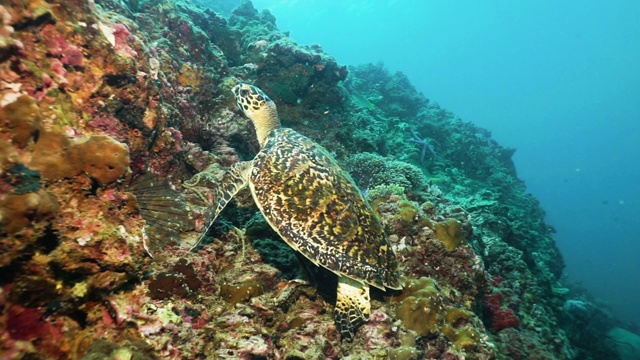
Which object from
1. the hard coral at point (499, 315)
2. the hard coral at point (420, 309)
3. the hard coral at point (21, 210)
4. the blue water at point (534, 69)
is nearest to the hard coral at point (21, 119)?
the hard coral at point (21, 210)

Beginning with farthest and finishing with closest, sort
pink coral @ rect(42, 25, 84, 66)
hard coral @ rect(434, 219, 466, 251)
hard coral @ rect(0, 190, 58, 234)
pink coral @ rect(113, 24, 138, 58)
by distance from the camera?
1. hard coral @ rect(434, 219, 466, 251)
2. pink coral @ rect(113, 24, 138, 58)
3. pink coral @ rect(42, 25, 84, 66)
4. hard coral @ rect(0, 190, 58, 234)

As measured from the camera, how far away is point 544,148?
130250mm

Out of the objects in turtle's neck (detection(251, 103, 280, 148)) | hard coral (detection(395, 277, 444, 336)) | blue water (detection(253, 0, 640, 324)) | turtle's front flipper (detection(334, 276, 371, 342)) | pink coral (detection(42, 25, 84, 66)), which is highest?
blue water (detection(253, 0, 640, 324))

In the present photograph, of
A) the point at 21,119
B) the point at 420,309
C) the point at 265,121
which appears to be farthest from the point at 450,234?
the point at 21,119

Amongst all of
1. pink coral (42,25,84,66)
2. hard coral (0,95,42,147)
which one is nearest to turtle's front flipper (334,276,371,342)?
hard coral (0,95,42,147)

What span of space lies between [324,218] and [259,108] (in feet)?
9.11

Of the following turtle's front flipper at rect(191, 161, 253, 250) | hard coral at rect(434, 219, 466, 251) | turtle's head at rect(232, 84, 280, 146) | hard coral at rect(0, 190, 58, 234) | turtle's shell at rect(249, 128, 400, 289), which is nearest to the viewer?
hard coral at rect(0, 190, 58, 234)

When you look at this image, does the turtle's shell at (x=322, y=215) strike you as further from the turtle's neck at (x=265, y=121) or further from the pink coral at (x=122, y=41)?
the pink coral at (x=122, y=41)

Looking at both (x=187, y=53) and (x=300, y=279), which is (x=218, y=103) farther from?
(x=300, y=279)

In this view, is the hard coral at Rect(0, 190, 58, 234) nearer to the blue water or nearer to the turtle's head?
the turtle's head

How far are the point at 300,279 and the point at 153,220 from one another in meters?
1.80

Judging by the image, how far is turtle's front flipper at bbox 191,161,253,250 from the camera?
12.4ft

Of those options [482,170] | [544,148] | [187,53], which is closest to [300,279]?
[187,53]

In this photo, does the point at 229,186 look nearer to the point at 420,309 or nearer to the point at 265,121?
the point at 265,121
